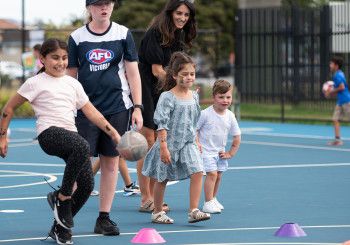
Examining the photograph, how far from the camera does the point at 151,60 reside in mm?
11797

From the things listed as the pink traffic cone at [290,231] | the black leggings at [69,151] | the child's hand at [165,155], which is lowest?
the pink traffic cone at [290,231]

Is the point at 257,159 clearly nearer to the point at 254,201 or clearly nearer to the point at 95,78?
the point at 254,201

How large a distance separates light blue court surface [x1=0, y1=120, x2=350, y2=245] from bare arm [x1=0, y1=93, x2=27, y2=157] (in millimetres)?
811

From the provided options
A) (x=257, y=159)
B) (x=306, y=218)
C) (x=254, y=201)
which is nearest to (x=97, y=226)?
(x=306, y=218)

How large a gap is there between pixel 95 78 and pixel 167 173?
131 cm

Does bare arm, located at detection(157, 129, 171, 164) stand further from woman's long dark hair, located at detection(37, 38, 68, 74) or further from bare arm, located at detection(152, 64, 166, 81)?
woman's long dark hair, located at detection(37, 38, 68, 74)

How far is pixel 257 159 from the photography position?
1858 cm

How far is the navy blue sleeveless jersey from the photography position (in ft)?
33.0

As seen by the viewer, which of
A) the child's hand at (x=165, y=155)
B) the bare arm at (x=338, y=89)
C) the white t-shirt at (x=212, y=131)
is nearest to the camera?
the child's hand at (x=165, y=155)

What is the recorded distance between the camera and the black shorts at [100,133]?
9945mm

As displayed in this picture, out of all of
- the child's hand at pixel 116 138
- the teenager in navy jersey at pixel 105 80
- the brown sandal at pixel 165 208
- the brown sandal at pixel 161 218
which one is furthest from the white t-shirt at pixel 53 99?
the brown sandal at pixel 165 208

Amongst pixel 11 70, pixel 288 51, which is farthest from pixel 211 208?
pixel 11 70

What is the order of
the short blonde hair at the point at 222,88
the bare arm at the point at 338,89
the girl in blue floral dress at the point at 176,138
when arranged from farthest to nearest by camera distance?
the bare arm at the point at 338,89 → the short blonde hair at the point at 222,88 → the girl in blue floral dress at the point at 176,138

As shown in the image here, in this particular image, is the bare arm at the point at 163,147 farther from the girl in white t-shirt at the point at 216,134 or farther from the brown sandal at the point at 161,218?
the girl in white t-shirt at the point at 216,134
